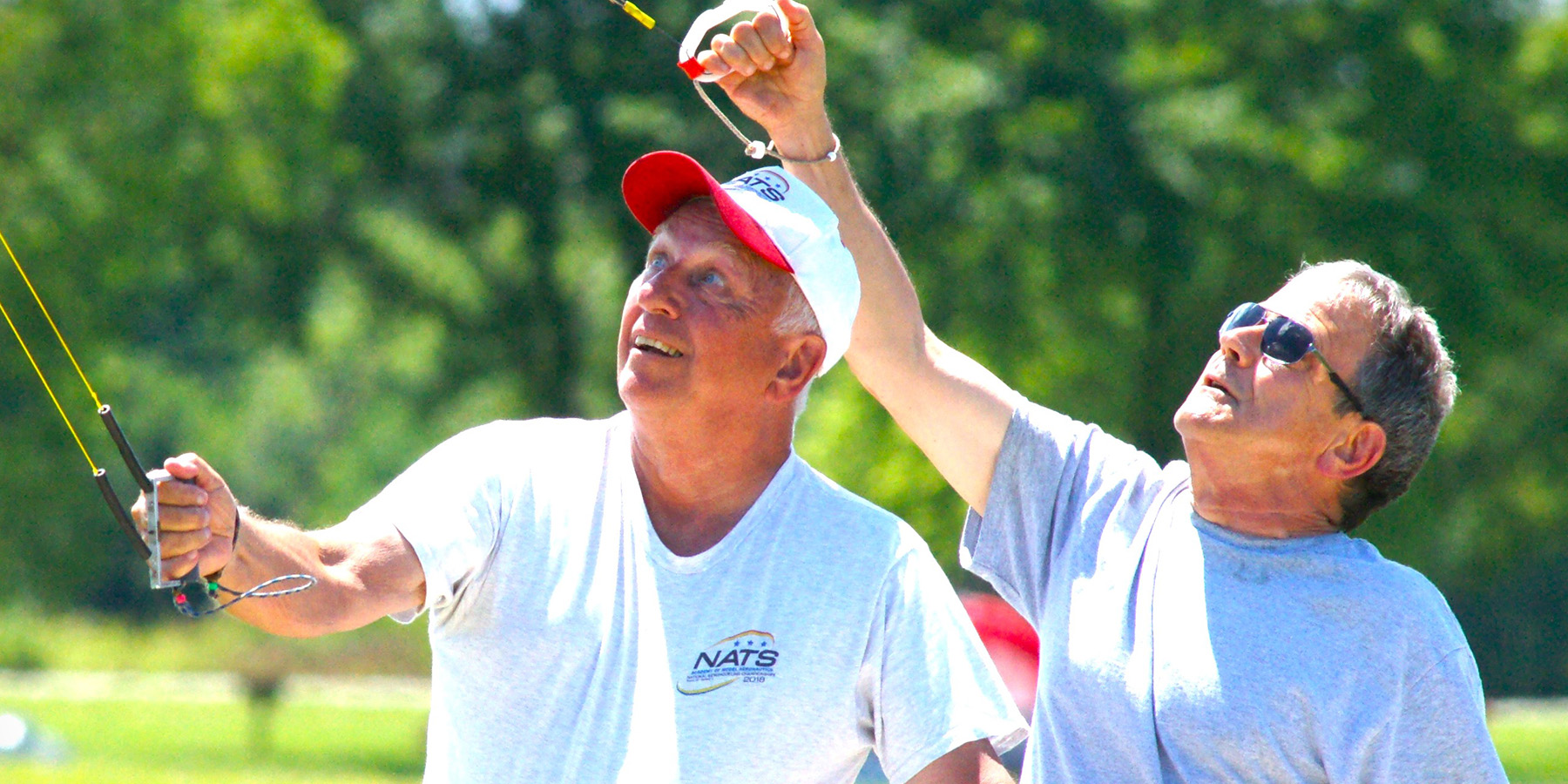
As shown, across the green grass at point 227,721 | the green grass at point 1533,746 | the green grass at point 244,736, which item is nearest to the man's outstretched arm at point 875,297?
the green grass at point 227,721

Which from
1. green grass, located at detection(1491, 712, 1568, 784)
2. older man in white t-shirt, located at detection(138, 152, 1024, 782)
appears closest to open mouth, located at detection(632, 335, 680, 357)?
older man in white t-shirt, located at detection(138, 152, 1024, 782)

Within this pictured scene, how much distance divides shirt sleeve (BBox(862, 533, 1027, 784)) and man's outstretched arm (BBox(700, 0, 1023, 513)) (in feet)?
0.79

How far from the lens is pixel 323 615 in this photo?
2.55 meters

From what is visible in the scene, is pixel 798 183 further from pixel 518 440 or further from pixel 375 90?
pixel 375 90

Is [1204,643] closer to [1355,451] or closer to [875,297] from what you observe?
[1355,451]

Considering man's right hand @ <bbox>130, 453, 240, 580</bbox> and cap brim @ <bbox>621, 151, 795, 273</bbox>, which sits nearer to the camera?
man's right hand @ <bbox>130, 453, 240, 580</bbox>

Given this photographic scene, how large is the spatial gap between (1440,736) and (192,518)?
5.77 feet

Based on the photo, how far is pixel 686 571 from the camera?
2768 millimetres

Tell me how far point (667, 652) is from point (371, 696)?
25082 millimetres

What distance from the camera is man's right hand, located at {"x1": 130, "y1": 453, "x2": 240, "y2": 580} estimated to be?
230 cm

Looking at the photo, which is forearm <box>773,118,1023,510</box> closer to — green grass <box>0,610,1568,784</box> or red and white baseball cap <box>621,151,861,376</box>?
red and white baseball cap <box>621,151,861,376</box>

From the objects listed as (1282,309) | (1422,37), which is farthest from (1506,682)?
(1282,309)

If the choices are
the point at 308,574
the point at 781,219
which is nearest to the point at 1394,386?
the point at 781,219

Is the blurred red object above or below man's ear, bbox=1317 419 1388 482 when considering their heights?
above
